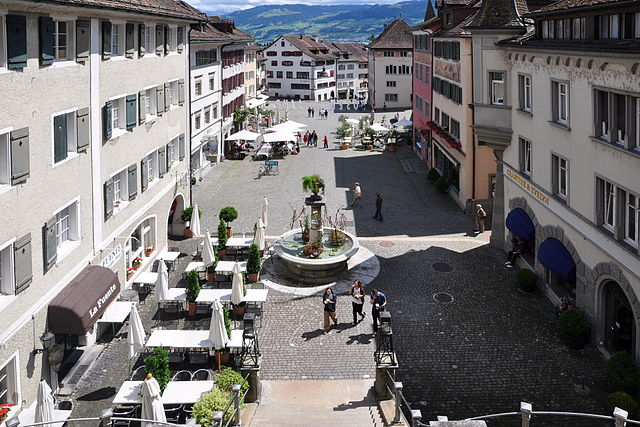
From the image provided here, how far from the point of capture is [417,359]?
1750 centimetres

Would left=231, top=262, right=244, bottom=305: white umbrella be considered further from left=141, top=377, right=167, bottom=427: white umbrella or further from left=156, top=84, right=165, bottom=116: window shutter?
left=156, top=84, right=165, bottom=116: window shutter

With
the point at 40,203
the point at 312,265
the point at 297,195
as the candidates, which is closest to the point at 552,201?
the point at 312,265

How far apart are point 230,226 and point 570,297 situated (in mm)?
17293

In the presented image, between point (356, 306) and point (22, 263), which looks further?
point (356, 306)

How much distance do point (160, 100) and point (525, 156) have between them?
14.8m

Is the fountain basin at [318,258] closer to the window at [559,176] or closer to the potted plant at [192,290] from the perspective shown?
the potted plant at [192,290]

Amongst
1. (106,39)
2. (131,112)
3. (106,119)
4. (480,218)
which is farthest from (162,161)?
(480,218)

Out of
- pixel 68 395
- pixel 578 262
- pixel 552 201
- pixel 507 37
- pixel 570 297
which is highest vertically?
pixel 507 37

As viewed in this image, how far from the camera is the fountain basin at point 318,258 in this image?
24.0 metres

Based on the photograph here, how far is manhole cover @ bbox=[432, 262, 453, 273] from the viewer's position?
83.1 ft

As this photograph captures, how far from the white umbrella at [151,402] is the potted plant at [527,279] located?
46.4ft

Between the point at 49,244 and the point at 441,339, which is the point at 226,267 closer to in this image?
the point at 441,339

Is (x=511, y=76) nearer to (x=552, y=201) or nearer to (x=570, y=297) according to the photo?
(x=552, y=201)

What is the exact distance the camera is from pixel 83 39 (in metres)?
17.7
